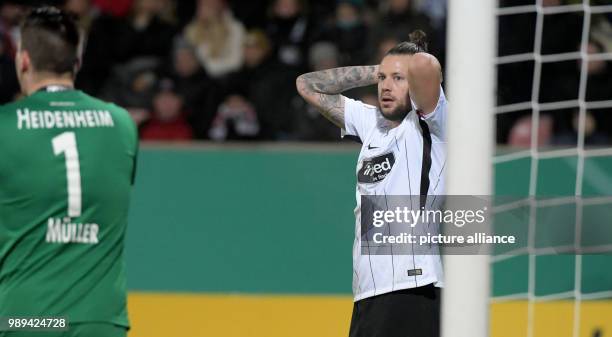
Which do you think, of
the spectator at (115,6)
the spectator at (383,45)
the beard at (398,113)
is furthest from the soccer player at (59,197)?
the spectator at (115,6)

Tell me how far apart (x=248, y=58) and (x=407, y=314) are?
508 centimetres

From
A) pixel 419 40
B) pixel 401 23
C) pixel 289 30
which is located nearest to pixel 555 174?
pixel 401 23

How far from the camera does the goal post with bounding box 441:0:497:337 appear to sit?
3652 mm

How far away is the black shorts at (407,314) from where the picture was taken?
4.23 m

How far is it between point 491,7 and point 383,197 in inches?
36.3

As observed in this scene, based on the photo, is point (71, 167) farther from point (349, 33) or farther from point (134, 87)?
point (134, 87)

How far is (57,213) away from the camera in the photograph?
3.56 m

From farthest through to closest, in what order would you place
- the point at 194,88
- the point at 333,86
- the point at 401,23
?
the point at 194,88
the point at 401,23
the point at 333,86

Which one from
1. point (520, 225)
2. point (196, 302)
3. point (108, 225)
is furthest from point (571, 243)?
point (108, 225)

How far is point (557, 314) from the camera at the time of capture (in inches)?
254

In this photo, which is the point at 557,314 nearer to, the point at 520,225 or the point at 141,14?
the point at 520,225

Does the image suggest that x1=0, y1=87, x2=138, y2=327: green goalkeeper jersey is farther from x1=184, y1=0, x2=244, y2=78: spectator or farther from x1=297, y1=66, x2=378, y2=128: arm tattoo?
x1=184, y1=0, x2=244, y2=78: spectator

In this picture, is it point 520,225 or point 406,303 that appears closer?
point 406,303

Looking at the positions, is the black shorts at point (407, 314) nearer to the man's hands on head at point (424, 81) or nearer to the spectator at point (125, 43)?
the man's hands on head at point (424, 81)
